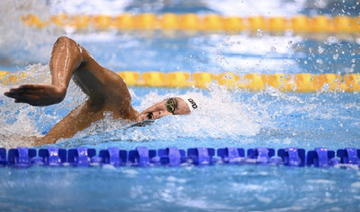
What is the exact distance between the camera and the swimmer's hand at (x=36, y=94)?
1.92 m

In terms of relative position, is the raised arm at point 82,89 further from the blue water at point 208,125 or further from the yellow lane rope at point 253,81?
the yellow lane rope at point 253,81

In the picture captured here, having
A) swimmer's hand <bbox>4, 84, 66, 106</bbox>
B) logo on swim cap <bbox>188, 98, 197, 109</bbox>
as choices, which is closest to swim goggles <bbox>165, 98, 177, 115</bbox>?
logo on swim cap <bbox>188, 98, 197, 109</bbox>

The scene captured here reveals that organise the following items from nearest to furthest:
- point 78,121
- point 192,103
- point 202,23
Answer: point 78,121
point 192,103
point 202,23

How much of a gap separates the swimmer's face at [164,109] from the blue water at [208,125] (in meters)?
0.14

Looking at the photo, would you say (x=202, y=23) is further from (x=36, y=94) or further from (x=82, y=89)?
(x=36, y=94)

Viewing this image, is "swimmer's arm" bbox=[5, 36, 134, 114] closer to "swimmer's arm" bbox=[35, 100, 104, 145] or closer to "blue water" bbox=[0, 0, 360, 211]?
"swimmer's arm" bbox=[35, 100, 104, 145]

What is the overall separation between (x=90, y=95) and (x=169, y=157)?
1.63ft

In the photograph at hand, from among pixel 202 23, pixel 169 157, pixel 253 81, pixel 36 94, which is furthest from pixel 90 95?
pixel 202 23

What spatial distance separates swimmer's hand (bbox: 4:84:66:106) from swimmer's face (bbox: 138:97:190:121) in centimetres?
84

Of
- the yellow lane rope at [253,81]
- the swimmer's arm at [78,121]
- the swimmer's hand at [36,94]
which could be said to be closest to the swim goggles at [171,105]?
the swimmer's arm at [78,121]

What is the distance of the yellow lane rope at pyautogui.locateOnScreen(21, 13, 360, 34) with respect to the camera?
554 cm

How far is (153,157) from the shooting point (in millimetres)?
2508

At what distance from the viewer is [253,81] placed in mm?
4801

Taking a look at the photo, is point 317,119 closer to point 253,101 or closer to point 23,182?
point 253,101
